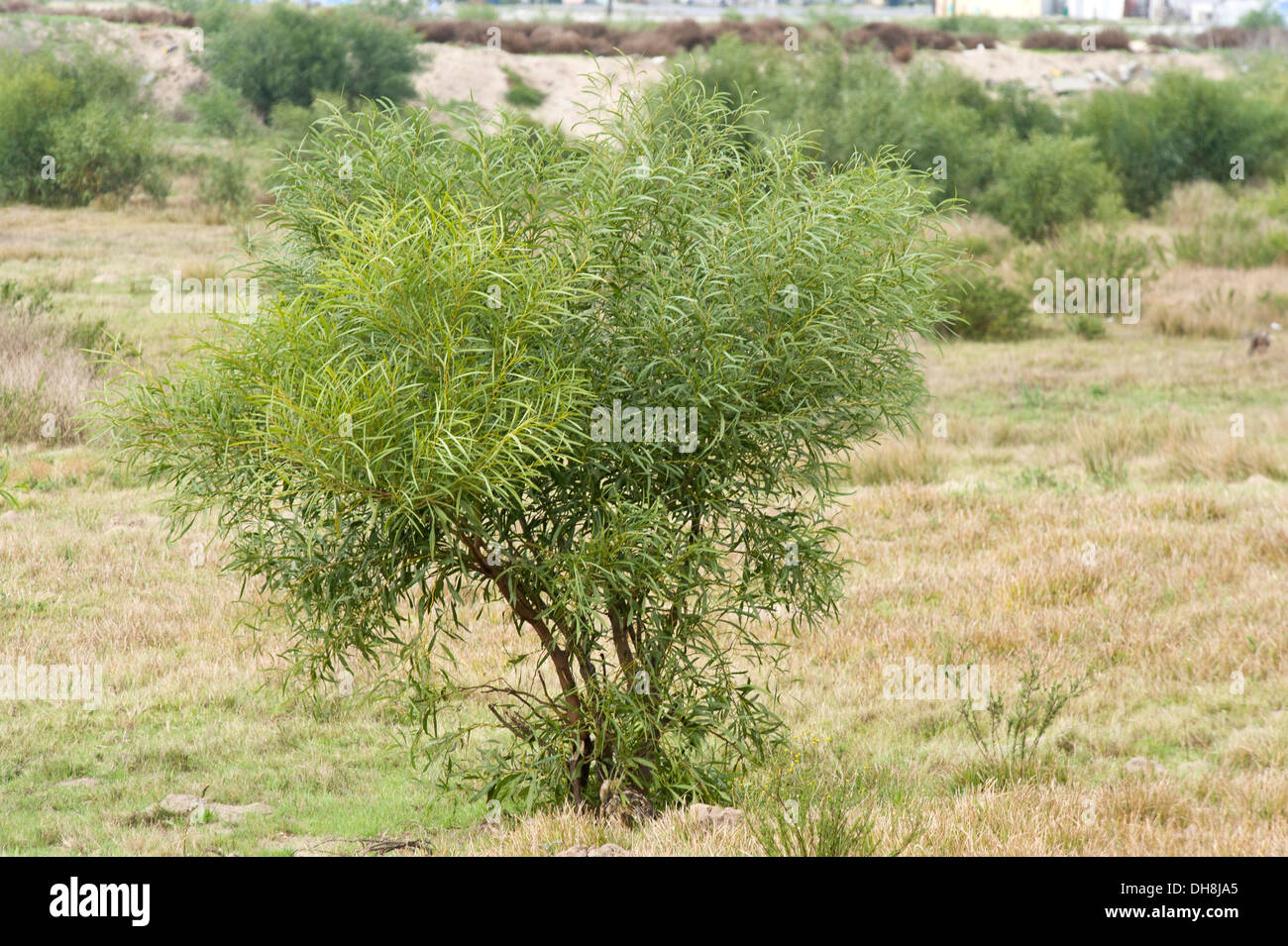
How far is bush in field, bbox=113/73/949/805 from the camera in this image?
408 centimetres

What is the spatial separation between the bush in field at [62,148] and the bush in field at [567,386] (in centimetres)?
2266

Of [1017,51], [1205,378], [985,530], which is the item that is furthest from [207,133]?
[1017,51]

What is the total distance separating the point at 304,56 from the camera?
43656mm

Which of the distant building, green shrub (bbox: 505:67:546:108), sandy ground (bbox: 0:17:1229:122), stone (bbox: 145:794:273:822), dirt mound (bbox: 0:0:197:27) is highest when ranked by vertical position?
the distant building

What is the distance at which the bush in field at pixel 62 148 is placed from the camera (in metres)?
25.7

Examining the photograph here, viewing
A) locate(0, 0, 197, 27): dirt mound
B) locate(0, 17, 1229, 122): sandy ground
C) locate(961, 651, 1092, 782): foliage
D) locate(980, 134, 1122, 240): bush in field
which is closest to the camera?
locate(961, 651, 1092, 782): foliage

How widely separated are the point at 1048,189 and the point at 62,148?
19883 millimetres

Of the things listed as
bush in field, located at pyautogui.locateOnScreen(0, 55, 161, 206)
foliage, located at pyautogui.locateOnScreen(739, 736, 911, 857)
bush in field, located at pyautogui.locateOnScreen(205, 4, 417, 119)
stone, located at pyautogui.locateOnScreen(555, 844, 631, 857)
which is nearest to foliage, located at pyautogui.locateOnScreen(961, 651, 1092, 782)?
foliage, located at pyautogui.locateOnScreen(739, 736, 911, 857)

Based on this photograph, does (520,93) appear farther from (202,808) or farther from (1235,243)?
(202,808)

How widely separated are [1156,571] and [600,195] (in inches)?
241

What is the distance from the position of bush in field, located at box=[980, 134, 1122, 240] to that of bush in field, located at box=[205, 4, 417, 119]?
78.5 ft

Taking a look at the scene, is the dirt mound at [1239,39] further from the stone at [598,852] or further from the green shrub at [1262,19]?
the stone at [598,852]

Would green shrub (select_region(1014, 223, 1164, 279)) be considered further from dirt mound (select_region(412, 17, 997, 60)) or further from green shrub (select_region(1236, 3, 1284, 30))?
green shrub (select_region(1236, 3, 1284, 30))

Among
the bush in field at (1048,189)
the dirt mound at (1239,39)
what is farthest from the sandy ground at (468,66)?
the bush in field at (1048,189)
